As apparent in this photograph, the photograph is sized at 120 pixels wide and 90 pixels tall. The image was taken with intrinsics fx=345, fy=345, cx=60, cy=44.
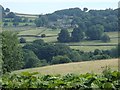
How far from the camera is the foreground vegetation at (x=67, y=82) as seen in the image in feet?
22.1

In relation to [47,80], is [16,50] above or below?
below

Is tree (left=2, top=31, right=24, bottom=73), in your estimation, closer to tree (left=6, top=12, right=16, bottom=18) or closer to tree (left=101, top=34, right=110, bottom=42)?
tree (left=101, top=34, right=110, bottom=42)

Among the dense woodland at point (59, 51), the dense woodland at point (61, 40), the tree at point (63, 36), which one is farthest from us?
the tree at point (63, 36)

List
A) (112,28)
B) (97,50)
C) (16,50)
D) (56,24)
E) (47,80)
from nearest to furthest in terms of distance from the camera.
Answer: (47,80), (16,50), (97,50), (112,28), (56,24)

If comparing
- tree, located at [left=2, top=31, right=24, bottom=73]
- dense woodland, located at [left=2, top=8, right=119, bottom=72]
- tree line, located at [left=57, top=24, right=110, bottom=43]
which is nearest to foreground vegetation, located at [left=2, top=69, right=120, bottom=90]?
dense woodland, located at [left=2, top=8, right=119, bottom=72]

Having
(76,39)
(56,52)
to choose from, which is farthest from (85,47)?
(76,39)

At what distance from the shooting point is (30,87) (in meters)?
6.99

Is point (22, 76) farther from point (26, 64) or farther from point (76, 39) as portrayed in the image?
point (76, 39)

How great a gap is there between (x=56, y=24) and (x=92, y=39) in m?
21.7

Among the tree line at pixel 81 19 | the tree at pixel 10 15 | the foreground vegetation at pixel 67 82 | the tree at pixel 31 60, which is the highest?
the foreground vegetation at pixel 67 82

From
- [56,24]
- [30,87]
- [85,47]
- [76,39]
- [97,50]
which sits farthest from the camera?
[56,24]

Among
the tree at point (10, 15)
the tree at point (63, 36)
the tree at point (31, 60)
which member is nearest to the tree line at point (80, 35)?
the tree at point (63, 36)

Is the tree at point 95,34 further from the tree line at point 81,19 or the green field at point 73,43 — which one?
the tree line at point 81,19

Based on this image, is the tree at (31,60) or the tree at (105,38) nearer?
the tree at (31,60)
